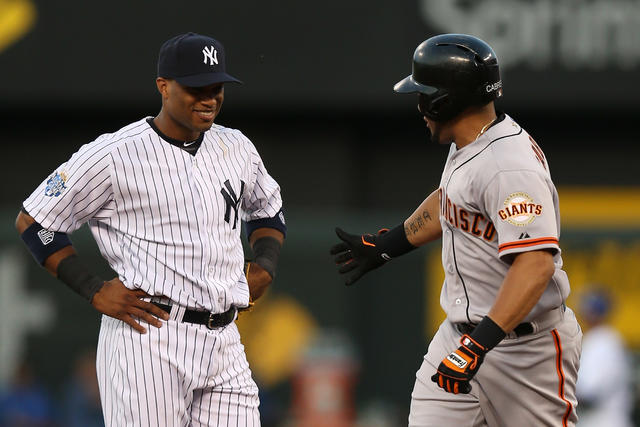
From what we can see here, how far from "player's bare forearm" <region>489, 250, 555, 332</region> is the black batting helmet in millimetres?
652

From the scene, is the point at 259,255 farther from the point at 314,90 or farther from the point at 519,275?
the point at 314,90

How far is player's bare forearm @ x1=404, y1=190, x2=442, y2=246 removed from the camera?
4.95m

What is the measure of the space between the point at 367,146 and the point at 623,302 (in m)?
3.05

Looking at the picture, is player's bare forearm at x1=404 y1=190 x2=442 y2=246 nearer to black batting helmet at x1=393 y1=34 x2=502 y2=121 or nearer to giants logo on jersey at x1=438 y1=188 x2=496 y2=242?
giants logo on jersey at x1=438 y1=188 x2=496 y2=242

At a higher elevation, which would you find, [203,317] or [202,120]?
[202,120]

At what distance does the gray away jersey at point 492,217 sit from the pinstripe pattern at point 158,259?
84 centimetres

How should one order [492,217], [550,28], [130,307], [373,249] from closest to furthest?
[492,217], [130,307], [373,249], [550,28]

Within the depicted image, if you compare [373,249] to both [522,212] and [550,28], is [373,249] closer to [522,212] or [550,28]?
[522,212]

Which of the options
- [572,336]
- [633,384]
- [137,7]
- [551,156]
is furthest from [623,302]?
[572,336]

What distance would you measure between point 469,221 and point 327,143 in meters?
7.84

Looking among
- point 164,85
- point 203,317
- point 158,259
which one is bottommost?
point 203,317

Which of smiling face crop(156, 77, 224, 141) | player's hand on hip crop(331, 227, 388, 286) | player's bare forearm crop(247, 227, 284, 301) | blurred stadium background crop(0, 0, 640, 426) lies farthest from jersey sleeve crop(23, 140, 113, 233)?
blurred stadium background crop(0, 0, 640, 426)

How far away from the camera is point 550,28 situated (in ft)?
37.6

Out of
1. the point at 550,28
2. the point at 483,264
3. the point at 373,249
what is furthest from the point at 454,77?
the point at 550,28
